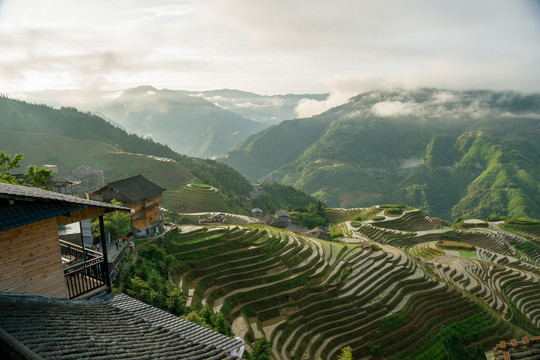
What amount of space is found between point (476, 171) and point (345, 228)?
145 metres

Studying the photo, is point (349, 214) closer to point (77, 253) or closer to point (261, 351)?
point (261, 351)

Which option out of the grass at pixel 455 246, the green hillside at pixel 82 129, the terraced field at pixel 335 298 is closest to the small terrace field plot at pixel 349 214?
the grass at pixel 455 246

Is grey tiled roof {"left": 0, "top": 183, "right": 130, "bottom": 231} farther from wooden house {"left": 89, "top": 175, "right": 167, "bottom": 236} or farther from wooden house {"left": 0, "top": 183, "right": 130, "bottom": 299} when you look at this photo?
wooden house {"left": 89, "top": 175, "right": 167, "bottom": 236}

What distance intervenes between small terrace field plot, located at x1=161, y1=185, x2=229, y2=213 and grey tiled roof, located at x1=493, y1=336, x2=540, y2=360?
52.9 metres

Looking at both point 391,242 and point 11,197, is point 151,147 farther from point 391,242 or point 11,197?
point 11,197

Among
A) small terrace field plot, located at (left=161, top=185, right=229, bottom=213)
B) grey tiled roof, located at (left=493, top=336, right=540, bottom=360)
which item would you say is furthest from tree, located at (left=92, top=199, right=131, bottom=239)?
small terrace field plot, located at (left=161, top=185, right=229, bottom=213)

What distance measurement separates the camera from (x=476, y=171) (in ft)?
554

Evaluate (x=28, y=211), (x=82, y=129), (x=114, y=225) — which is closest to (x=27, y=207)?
(x=28, y=211)

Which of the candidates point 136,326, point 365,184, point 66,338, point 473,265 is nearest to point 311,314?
point 136,326

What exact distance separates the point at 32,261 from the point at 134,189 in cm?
2168

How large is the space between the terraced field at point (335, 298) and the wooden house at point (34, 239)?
14.5 meters

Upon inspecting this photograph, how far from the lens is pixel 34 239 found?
677 centimetres

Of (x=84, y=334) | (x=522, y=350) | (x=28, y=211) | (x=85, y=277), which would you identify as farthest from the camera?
(x=85, y=277)

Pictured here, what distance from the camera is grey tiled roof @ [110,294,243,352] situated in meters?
6.96
